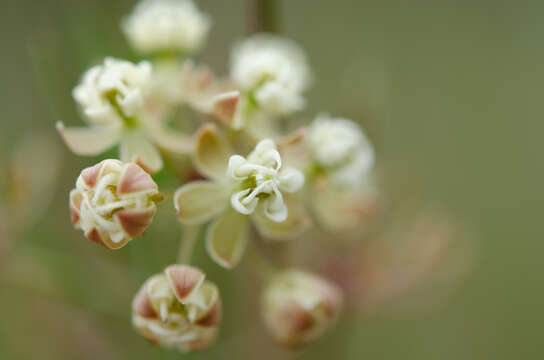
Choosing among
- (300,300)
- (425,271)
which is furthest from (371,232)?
(300,300)

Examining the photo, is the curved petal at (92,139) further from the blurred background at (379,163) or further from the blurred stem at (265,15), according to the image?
the blurred stem at (265,15)

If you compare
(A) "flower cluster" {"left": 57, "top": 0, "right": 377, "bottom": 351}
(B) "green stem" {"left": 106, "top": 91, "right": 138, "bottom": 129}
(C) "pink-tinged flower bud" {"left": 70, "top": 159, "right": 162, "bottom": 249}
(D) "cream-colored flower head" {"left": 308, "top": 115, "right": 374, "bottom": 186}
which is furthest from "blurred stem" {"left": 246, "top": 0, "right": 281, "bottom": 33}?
(C) "pink-tinged flower bud" {"left": 70, "top": 159, "right": 162, "bottom": 249}

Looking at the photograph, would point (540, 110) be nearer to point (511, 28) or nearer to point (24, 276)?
point (511, 28)

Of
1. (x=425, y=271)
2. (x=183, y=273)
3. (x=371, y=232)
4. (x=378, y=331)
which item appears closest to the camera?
(x=183, y=273)

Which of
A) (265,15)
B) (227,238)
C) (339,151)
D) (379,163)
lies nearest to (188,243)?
(227,238)

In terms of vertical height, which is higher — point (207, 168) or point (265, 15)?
point (265, 15)

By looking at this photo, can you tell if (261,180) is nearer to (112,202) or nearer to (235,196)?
(235,196)
